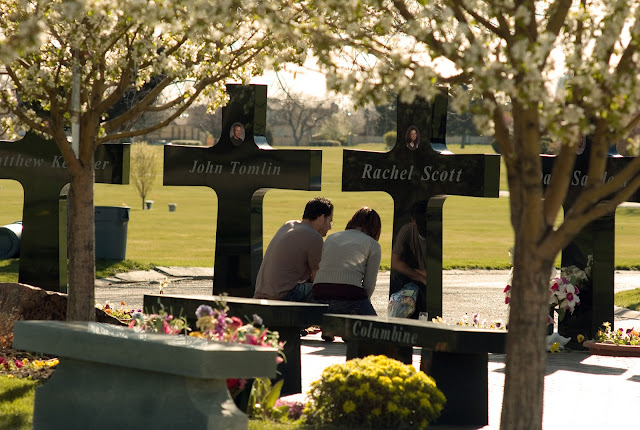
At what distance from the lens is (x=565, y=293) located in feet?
40.5

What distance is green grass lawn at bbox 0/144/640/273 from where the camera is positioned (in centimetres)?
2806

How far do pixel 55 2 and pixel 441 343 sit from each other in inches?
170

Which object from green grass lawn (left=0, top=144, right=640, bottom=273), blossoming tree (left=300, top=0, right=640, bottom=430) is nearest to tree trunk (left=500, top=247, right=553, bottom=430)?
blossoming tree (left=300, top=0, right=640, bottom=430)

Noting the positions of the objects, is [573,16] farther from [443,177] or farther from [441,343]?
[443,177]

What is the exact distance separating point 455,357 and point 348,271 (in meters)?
2.40

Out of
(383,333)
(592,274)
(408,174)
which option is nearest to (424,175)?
(408,174)

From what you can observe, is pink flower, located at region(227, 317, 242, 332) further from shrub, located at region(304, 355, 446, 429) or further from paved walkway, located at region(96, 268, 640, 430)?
paved walkway, located at region(96, 268, 640, 430)

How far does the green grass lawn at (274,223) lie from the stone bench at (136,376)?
570 inches

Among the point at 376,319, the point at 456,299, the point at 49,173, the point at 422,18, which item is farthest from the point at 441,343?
the point at 456,299

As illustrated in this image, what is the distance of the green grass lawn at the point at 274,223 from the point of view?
1105 inches

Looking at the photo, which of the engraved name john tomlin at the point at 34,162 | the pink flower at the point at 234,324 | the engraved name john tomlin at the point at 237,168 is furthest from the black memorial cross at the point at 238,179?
the pink flower at the point at 234,324

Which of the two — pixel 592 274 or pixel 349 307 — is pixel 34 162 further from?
pixel 592 274

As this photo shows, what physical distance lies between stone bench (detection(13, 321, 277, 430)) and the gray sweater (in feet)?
11.2

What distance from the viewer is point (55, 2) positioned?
8.91 m
